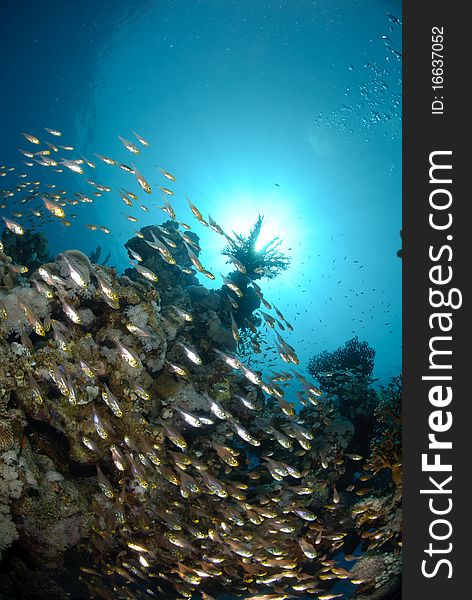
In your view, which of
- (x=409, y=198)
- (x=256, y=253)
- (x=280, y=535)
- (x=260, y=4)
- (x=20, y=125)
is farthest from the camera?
(x=20, y=125)

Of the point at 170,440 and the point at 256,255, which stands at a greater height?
the point at 256,255

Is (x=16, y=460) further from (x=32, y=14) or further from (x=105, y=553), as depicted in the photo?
(x=32, y=14)

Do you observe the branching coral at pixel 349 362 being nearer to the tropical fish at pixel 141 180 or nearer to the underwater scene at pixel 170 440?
the underwater scene at pixel 170 440

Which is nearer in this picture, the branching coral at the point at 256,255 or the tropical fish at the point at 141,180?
the tropical fish at the point at 141,180

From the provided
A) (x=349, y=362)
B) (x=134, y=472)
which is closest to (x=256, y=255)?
(x=349, y=362)

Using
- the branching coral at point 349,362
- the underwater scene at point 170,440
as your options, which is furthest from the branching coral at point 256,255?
the branching coral at point 349,362

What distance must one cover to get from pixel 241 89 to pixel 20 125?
2746 cm

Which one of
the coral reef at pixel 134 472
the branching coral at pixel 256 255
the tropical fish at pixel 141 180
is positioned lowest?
the coral reef at pixel 134 472

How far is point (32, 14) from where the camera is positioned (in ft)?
93.3

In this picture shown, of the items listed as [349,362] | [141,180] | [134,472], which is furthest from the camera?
[349,362]

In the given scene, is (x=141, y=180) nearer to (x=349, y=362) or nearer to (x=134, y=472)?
(x=134, y=472)

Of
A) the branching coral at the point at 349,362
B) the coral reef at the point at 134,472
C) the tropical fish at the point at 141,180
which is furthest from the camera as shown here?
the branching coral at the point at 349,362

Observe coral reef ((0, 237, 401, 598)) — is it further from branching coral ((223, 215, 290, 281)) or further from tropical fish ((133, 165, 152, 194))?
branching coral ((223, 215, 290, 281))

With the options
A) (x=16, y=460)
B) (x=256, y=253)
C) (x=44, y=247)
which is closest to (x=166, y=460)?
(x=16, y=460)
